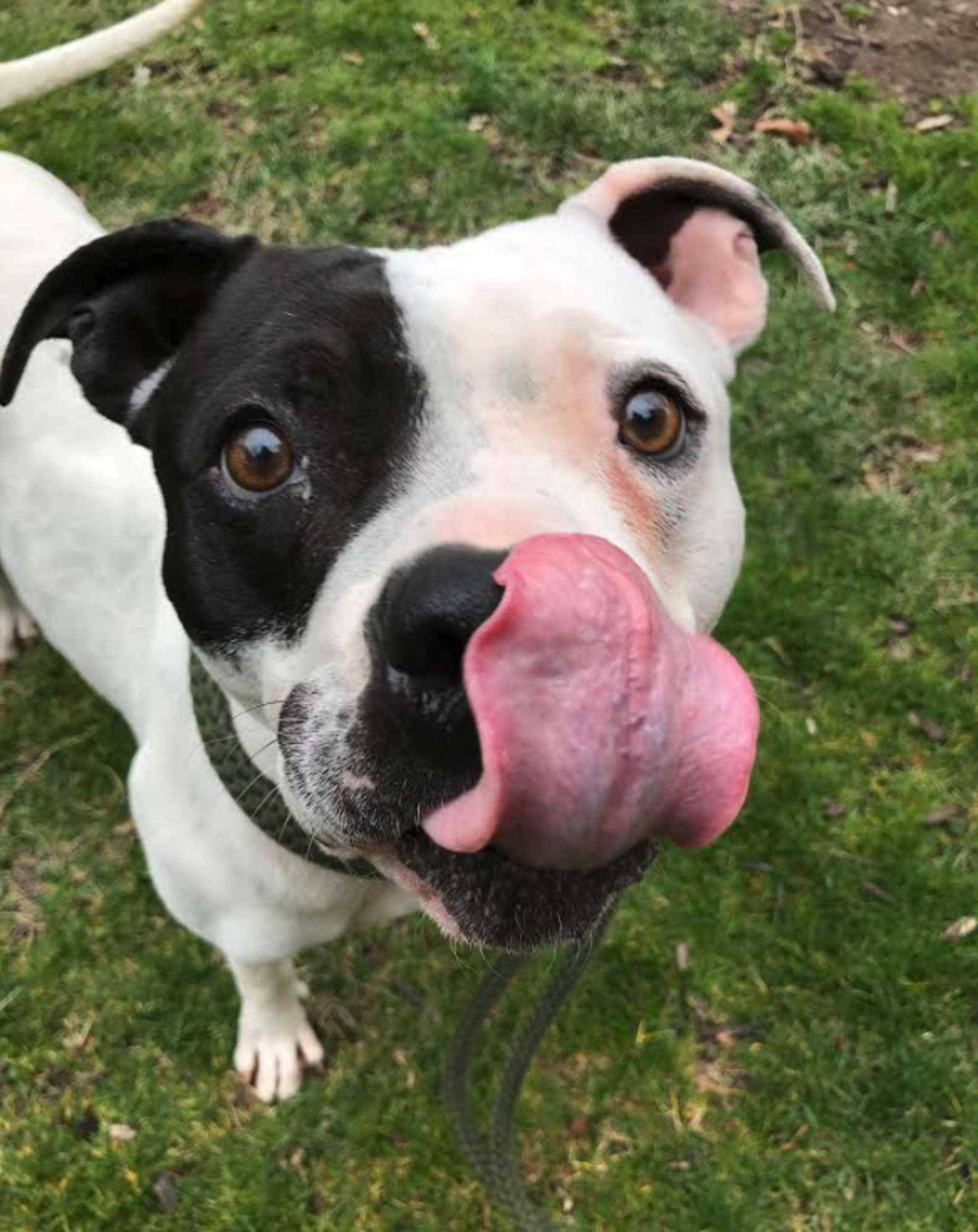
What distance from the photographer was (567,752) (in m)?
1.44

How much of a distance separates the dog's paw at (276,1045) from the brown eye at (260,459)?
6.30 feet

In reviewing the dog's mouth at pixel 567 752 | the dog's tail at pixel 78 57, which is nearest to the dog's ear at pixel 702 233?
the dog's mouth at pixel 567 752

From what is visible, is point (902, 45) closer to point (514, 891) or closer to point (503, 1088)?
point (503, 1088)

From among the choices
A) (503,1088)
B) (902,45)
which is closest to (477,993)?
(503,1088)

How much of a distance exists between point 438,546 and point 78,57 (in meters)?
2.66

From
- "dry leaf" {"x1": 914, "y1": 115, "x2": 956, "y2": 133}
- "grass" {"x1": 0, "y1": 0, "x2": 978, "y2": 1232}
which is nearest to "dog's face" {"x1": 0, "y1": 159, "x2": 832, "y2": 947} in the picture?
"grass" {"x1": 0, "y1": 0, "x2": 978, "y2": 1232}

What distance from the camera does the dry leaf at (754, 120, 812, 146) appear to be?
550cm

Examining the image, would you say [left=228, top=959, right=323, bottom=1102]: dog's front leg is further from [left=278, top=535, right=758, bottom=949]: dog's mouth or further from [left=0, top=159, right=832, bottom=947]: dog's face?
[left=278, top=535, right=758, bottom=949]: dog's mouth

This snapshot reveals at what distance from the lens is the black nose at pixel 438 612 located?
149 centimetres

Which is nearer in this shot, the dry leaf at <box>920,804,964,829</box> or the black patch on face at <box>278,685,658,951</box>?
the black patch on face at <box>278,685,658,951</box>

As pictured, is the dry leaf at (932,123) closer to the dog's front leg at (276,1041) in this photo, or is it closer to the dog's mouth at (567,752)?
the dog's front leg at (276,1041)

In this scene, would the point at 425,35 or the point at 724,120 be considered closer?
the point at 724,120

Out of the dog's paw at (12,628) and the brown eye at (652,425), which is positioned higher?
the brown eye at (652,425)

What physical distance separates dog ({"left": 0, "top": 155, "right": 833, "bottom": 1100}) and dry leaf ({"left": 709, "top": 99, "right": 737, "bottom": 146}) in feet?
10.5
